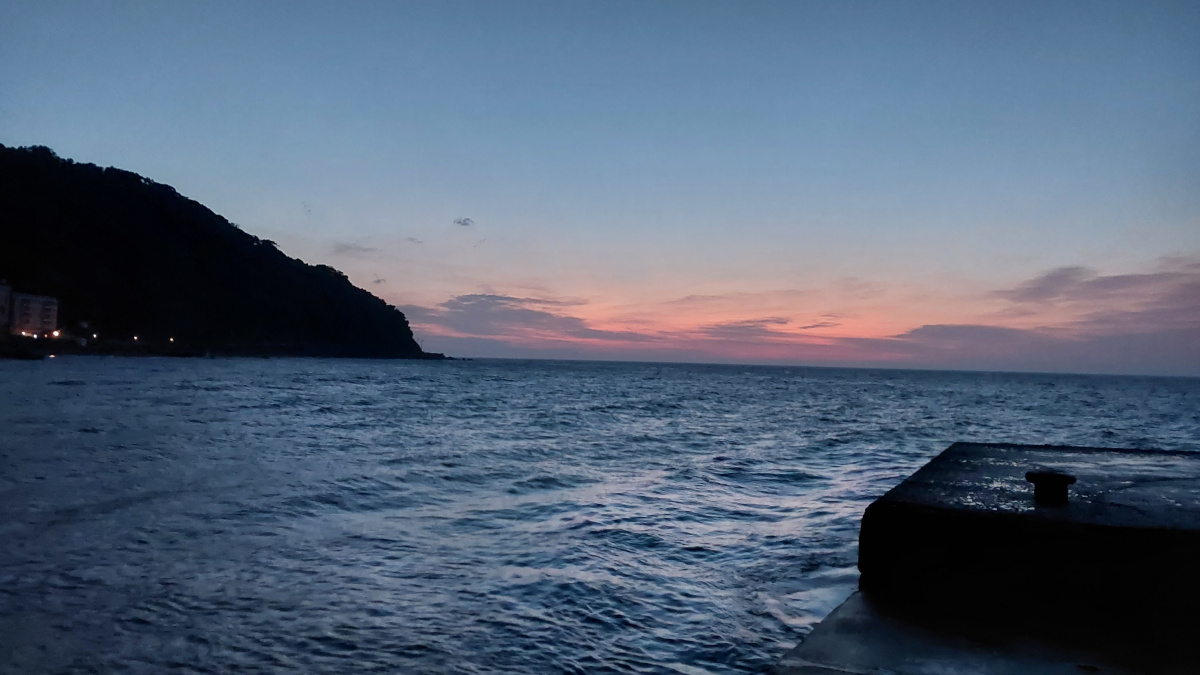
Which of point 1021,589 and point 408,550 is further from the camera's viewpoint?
point 408,550

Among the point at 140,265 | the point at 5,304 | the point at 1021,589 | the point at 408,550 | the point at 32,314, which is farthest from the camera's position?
the point at 140,265

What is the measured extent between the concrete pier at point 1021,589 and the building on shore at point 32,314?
420 ft

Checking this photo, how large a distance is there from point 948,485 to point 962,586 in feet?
6.72

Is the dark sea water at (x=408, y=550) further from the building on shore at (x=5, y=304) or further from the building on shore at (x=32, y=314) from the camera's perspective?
the building on shore at (x=32, y=314)

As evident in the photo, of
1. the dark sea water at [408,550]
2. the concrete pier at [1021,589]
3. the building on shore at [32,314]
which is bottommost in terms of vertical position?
the dark sea water at [408,550]

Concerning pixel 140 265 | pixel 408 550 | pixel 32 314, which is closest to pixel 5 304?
pixel 32 314

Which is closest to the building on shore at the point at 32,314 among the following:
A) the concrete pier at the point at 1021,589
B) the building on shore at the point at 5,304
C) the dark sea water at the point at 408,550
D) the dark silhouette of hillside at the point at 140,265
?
the building on shore at the point at 5,304

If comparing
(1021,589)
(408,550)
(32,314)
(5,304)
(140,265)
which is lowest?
(408,550)

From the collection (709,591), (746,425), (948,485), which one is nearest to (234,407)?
(746,425)

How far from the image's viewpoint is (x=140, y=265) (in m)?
129

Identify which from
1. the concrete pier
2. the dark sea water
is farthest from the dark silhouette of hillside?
the concrete pier

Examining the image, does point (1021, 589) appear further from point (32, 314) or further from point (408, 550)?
point (32, 314)

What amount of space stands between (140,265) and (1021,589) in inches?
6023

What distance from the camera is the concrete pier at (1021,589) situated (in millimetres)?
3883
